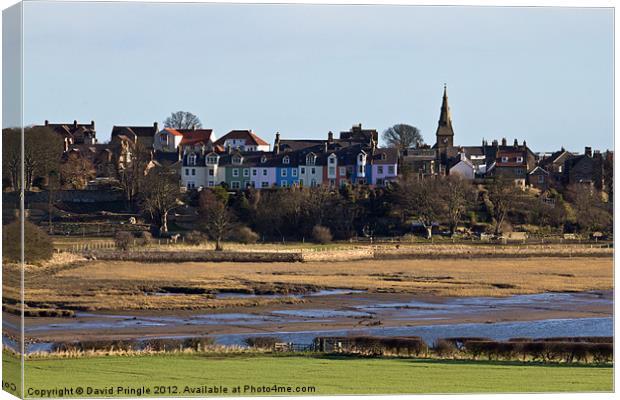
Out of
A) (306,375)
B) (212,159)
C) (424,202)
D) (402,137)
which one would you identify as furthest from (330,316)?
(212,159)

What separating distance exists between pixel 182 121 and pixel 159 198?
15.8 feet

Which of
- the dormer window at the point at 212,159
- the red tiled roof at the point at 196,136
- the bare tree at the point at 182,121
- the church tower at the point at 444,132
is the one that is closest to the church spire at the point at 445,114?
the church tower at the point at 444,132

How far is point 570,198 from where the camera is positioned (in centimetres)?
4309

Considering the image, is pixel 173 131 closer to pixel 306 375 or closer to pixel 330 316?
pixel 330 316

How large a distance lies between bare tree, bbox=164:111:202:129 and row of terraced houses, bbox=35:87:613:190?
2.01 meters

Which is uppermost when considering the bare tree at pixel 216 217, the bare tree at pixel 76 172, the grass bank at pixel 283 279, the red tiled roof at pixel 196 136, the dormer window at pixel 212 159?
the red tiled roof at pixel 196 136

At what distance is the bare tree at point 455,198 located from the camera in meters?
45.7

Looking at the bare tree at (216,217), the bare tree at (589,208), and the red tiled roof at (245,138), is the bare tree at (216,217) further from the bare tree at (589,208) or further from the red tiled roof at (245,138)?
the bare tree at (589,208)

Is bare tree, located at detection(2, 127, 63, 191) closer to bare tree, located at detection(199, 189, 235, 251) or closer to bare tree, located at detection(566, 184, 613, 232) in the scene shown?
bare tree, located at detection(199, 189, 235, 251)

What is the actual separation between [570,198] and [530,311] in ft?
43.5

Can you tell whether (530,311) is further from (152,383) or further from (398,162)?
(398,162)

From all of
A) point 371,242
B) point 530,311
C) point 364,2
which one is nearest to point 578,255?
point 371,242

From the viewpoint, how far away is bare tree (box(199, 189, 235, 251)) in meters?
39.6

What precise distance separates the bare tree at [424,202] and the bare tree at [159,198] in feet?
27.5
